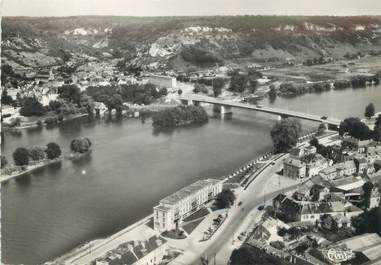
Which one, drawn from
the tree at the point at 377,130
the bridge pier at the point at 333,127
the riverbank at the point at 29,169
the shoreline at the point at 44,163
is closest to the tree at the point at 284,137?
the tree at the point at 377,130

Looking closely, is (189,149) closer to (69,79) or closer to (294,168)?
(294,168)

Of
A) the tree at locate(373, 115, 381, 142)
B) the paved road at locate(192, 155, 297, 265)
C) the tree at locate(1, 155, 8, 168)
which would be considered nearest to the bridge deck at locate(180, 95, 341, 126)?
the tree at locate(373, 115, 381, 142)

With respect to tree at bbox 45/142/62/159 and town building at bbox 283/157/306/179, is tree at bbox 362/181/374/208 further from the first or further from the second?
tree at bbox 45/142/62/159

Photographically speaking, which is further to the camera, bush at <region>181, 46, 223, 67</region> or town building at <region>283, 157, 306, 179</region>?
bush at <region>181, 46, 223, 67</region>

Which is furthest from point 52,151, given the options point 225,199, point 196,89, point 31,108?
point 196,89

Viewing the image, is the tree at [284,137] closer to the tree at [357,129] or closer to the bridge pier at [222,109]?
the tree at [357,129]

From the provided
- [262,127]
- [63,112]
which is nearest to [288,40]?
[262,127]

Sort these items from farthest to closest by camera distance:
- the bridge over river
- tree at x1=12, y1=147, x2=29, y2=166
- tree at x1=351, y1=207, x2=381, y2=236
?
1. the bridge over river
2. tree at x1=12, y1=147, x2=29, y2=166
3. tree at x1=351, y1=207, x2=381, y2=236
